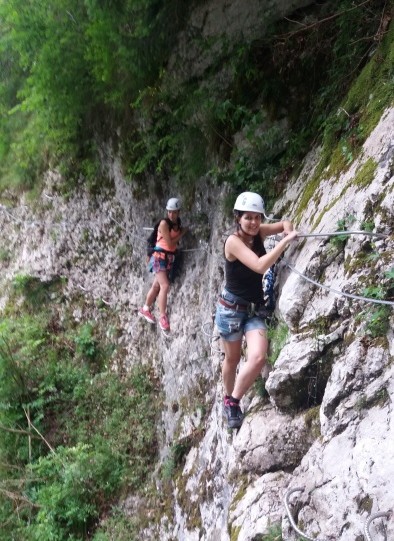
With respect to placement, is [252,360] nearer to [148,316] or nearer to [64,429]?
[148,316]

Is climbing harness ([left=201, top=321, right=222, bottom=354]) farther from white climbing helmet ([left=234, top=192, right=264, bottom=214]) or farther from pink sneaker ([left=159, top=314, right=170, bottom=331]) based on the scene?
white climbing helmet ([left=234, top=192, right=264, bottom=214])

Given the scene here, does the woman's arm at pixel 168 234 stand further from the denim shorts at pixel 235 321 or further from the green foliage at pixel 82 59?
the denim shorts at pixel 235 321

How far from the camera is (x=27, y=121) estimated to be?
11289mm

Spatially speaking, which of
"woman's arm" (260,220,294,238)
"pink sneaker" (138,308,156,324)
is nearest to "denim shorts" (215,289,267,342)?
"woman's arm" (260,220,294,238)

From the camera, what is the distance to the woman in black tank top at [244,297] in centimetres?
426

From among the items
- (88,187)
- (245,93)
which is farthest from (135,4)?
(88,187)

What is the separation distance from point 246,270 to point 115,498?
17.7 feet

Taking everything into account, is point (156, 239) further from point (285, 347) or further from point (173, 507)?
point (285, 347)

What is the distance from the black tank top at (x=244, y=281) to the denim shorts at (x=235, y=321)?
0.24 feet

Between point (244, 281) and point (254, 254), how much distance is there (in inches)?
13.9

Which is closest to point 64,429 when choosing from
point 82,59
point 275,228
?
point 82,59

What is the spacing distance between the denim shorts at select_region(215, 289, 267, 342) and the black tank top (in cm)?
7

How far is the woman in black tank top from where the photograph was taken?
426 centimetres

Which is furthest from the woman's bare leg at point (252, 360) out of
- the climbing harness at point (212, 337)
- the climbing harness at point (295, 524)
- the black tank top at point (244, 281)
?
the climbing harness at point (212, 337)
